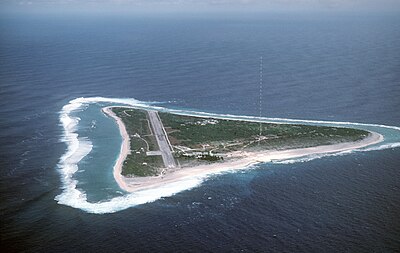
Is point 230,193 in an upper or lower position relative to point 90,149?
lower

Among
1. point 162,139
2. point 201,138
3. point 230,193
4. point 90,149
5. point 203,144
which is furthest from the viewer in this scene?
point 201,138

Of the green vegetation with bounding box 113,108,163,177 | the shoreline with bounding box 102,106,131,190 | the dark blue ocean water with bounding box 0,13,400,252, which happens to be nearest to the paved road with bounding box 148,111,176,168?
the green vegetation with bounding box 113,108,163,177

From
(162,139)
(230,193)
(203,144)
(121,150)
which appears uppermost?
(162,139)

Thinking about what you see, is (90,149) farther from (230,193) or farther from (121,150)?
(230,193)

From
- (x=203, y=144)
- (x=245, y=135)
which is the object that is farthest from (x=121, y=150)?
(x=245, y=135)

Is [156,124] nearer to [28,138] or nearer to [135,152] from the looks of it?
[135,152]

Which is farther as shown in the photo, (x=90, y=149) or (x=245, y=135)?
(x=245, y=135)
